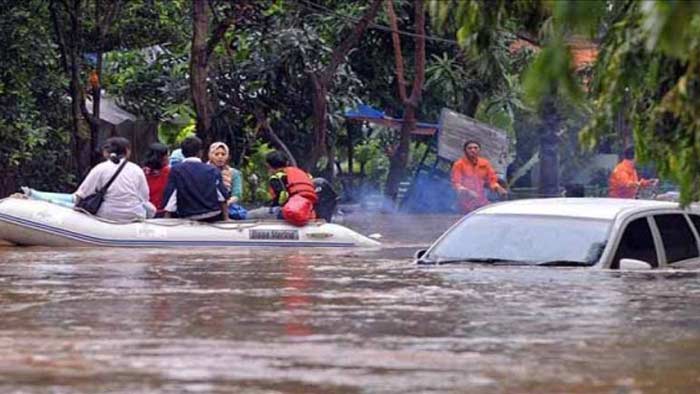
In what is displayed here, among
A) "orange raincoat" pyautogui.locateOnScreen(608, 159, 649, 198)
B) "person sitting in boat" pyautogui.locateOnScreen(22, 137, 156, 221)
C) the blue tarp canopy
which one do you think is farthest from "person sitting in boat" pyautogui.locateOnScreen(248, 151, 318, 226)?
the blue tarp canopy

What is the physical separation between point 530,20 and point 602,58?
1.54 feet

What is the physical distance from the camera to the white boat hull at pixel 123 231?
17.8 m

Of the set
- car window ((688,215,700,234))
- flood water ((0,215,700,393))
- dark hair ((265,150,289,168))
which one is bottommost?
flood water ((0,215,700,393))

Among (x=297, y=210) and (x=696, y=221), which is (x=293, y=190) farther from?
(x=696, y=221)

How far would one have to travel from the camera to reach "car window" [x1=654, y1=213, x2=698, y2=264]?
41.5ft

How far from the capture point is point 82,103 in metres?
24.2

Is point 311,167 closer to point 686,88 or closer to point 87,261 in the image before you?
point 87,261

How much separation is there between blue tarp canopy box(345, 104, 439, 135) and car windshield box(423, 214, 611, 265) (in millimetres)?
15158

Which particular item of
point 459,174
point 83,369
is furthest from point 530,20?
point 459,174

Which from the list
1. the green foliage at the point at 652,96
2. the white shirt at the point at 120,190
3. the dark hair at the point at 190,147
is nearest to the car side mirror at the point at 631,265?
the green foliage at the point at 652,96

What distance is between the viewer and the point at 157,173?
1906 centimetres

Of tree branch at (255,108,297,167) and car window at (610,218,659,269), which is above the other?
tree branch at (255,108,297,167)

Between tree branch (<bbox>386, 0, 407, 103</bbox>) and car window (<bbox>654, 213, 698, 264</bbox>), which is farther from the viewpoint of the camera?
tree branch (<bbox>386, 0, 407, 103</bbox>)

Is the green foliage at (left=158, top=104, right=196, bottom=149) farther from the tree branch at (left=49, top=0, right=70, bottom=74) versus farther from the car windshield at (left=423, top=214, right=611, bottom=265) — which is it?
the car windshield at (left=423, top=214, right=611, bottom=265)
